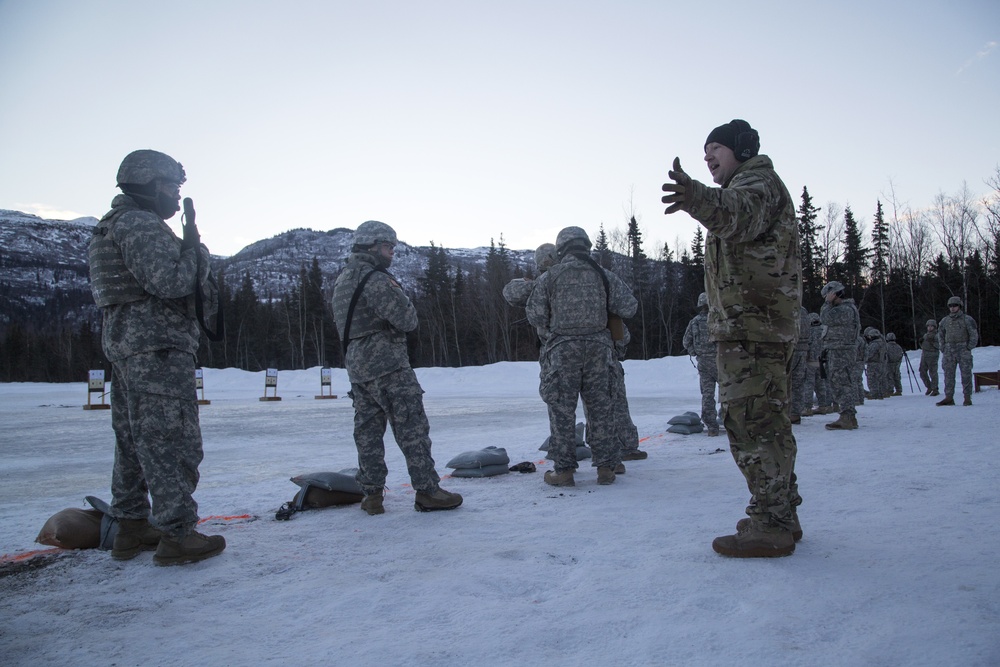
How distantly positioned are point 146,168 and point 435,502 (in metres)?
2.77

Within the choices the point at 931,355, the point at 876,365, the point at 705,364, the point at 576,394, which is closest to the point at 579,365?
the point at 576,394

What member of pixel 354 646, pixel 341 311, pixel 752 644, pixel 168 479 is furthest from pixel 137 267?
pixel 752 644

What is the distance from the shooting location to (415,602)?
2564 millimetres

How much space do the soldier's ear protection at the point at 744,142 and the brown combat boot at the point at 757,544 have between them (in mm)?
1856

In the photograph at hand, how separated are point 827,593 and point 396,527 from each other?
97.6 inches

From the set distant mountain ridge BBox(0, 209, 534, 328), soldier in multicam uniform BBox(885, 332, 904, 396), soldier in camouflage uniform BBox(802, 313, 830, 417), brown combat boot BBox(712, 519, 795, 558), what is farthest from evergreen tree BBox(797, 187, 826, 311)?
distant mountain ridge BBox(0, 209, 534, 328)

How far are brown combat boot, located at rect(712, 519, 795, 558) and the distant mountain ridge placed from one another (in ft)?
331

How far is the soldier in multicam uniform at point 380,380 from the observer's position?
4359 millimetres

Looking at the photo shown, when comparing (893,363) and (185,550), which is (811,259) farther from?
(185,550)

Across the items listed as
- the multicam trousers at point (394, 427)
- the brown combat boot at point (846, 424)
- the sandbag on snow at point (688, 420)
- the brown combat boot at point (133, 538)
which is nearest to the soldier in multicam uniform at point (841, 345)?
the brown combat boot at point (846, 424)

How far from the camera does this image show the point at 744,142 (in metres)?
3.16

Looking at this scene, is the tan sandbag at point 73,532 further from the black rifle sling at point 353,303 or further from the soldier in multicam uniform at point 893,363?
the soldier in multicam uniform at point 893,363

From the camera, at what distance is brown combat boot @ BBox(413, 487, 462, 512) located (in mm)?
4324

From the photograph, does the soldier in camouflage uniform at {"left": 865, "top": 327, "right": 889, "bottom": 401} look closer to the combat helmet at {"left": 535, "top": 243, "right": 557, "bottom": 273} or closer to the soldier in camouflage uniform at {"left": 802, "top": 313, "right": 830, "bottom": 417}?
the soldier in camouflage uniform at {"left": 802, "top": 313, "right": 830, "bottom": 417}
